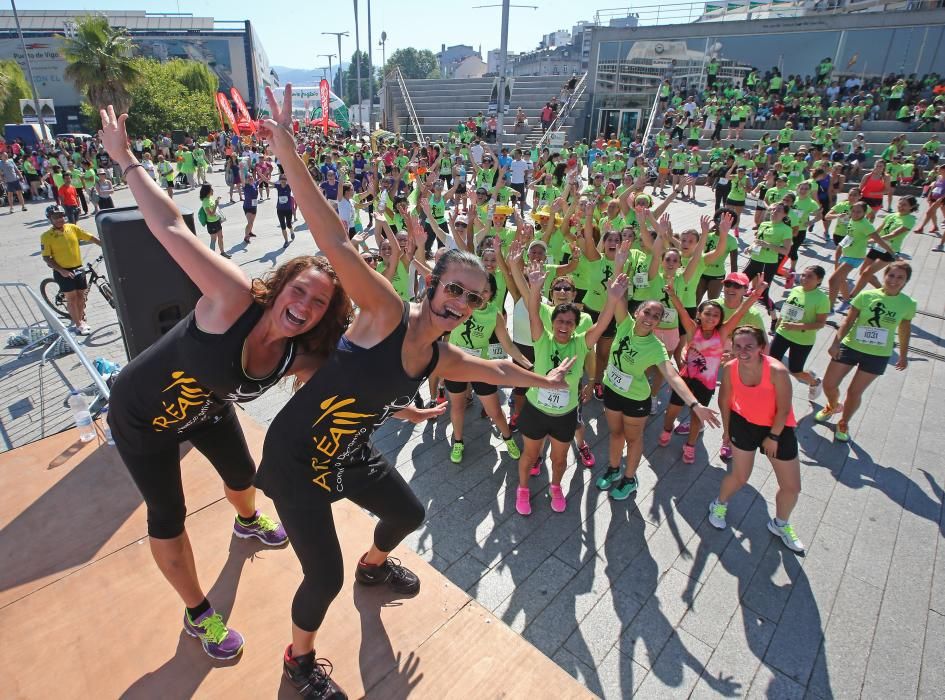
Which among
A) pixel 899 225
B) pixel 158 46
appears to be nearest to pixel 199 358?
pixel 899 225

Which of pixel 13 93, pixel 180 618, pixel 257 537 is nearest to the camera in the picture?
pixel 180 618

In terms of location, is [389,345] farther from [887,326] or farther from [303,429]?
[887,326]

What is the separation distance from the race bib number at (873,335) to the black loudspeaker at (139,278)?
235 inches

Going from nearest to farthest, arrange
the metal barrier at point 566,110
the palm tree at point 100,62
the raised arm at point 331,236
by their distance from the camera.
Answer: the raised arm at point 331,236, the palm tree at point 100,62, the metal barrier at point 566,110

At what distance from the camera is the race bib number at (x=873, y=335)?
4941 mm

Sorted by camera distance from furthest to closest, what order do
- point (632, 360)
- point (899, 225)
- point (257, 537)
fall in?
point (899, 225), point (632, 360), point (257, 537)

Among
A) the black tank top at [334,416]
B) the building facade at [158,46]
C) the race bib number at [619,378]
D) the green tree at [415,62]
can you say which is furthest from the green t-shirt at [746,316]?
the green tree at [415,62]

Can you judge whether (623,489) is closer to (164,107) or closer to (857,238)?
(857,238)

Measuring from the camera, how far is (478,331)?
4672 mm

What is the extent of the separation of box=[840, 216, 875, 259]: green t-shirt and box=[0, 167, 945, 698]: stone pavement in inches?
134

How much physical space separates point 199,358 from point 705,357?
4.14 metres

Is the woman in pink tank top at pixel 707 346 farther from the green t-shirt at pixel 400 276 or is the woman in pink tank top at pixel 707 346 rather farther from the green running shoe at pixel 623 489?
the green t-shirt at pixel 400 276

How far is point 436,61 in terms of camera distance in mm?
135250

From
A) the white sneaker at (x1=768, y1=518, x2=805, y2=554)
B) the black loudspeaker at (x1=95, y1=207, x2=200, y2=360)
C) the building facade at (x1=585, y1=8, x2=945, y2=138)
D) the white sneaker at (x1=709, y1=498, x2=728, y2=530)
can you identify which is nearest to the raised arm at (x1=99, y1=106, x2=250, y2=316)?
the black loudspeaker at (x1=95, y1=207, x2=200, y2=360)
